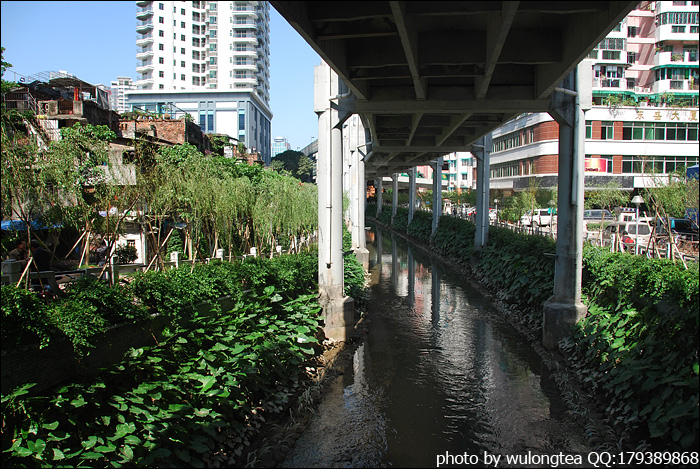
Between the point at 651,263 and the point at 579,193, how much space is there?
2.96 meters

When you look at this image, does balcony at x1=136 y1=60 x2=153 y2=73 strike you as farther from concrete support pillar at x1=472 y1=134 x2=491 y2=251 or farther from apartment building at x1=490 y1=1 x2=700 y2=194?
concrete support pillar at x1=472 y1=134 x2=491 y2=251

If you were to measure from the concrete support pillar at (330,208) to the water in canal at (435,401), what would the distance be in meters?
0.94

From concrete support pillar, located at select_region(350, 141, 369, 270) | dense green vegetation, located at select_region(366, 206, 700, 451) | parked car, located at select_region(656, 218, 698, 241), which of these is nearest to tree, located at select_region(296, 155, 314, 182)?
concrete support pillar, located at select_region(350, 141, 369, 270)

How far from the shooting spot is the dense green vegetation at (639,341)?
22.6ft

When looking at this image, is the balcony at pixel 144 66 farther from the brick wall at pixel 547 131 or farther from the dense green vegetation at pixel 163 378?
the dense green vegetation at pixel 163 378

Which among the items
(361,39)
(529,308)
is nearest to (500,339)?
(529,308)

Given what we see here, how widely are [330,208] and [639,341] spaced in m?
7.39

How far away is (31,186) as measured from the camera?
8.42 m

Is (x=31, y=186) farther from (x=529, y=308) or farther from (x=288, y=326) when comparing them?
(x=529, y=308)

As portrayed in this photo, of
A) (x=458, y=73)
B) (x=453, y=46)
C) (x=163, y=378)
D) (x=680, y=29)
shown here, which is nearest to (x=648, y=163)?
(x=680, y=29)

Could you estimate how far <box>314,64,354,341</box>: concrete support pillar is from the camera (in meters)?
13.4

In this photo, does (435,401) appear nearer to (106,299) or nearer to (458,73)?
(106,299)

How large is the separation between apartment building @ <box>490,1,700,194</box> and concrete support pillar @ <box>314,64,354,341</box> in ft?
83.3

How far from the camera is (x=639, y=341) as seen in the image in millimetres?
8477
